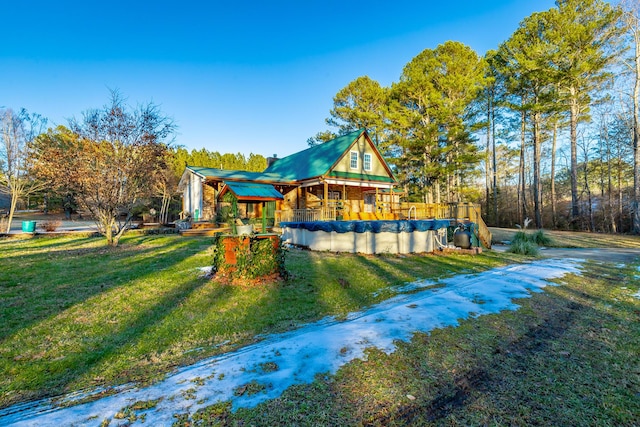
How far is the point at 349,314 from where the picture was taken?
4609 millimetres

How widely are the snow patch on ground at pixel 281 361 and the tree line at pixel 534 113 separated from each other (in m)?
20.8

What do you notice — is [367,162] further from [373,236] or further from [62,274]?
[62,274]

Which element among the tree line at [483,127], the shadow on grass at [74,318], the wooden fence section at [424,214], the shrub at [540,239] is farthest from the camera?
the shrub at [540,239]

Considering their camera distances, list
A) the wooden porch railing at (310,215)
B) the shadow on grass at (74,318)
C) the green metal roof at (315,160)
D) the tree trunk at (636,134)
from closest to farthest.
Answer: the shadow on grass at (74,318), the wooden porch railing at (310,215), the tree trunk at (636,134), the green metal roof at (315,160)

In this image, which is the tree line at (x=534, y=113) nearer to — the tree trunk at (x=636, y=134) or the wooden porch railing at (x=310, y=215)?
the tree trunk at (x=636, y=134)

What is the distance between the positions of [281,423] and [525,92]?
3018 cm

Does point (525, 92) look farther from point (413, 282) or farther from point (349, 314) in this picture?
point (349, 314)

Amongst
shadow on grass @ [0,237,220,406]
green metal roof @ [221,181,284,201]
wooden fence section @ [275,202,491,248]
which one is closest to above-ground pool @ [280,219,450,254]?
wooden fence section @ [275,202,491,248]

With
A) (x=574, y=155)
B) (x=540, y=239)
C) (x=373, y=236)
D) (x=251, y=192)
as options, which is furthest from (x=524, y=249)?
(x=574, y=155)

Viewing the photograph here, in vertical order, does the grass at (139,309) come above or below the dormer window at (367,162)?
below

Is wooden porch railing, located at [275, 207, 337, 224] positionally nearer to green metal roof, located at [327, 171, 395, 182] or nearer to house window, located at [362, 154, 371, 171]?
green metal roof, located at [327, 171, 395, 182]

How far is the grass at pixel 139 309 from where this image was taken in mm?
2963

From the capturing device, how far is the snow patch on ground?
87.7 inches

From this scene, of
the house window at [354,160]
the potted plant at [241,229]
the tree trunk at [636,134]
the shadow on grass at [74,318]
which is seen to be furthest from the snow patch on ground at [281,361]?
the tree trunk at [636,134]
